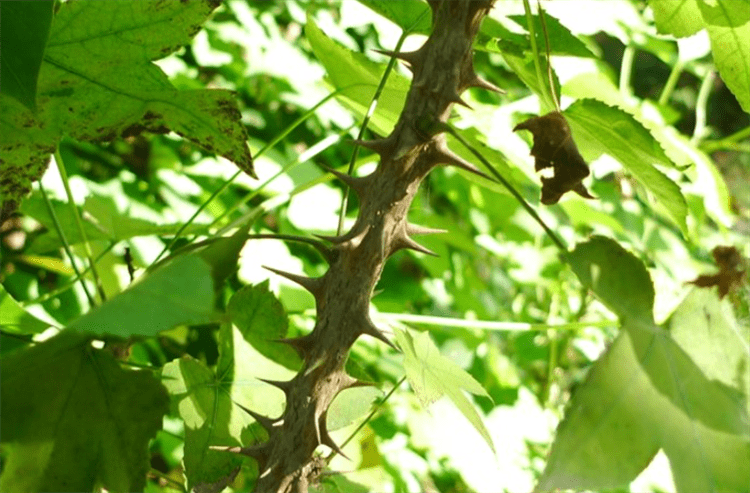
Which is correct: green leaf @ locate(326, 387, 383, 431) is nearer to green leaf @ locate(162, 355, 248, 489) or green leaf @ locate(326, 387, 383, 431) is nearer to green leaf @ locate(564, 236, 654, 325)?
green leaf @ locate(162, 355, 248, 489)

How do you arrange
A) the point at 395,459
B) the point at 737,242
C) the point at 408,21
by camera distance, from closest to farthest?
the point at 408,21 → the point at 395,459 → the point at 737,242

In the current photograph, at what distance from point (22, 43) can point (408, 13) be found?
29 centimetres

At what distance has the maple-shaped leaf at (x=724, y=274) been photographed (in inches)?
19.2

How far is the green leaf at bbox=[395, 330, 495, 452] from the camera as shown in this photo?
19.4 inches

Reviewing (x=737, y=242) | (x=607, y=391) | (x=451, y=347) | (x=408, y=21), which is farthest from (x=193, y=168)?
(x=737, y=242)

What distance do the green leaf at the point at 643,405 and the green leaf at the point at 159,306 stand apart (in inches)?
6.2

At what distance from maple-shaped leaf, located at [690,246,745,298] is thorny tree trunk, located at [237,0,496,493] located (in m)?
0.15

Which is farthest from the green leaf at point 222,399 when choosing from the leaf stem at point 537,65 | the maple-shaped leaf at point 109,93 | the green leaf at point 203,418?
the leaf stem at point 537,65

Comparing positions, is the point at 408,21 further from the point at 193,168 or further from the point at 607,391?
the point at 193,168

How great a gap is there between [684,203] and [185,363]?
32 centimetres

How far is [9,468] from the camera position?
399 mm

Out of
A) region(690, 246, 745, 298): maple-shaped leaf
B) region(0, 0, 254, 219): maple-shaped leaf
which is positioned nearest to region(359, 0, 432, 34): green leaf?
region(0, 0, 254, 219): maple-shaped leaf

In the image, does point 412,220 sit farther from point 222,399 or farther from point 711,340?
point 711,340

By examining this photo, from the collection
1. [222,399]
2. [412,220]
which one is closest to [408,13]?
[222,399]
